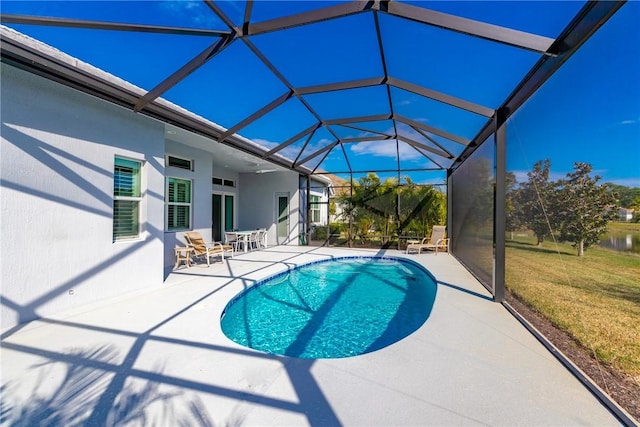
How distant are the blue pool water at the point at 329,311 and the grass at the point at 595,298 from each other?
1.94m

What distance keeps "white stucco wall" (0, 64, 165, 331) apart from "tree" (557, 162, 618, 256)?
23.3ft

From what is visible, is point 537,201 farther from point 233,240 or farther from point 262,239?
point 262,239

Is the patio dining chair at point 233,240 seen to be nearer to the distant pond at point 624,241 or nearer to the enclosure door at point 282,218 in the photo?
the enclosure door at point 282,218

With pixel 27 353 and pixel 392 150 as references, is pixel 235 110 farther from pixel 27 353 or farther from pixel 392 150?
pixel 392 150

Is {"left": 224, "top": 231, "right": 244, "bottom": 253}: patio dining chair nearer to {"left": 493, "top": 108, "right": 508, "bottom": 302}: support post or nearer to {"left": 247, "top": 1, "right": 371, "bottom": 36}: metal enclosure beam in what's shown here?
{"left": 247, "top": 1, "right": 371, "bottom": 36}: metal enclosure beam

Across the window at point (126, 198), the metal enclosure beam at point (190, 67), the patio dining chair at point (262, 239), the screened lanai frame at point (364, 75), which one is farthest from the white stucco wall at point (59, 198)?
the patio dining chair at point (262, 239)

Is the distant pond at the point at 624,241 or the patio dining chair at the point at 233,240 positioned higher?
the distant pond at the point at 624,241

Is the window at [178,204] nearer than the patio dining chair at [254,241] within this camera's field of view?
Yes

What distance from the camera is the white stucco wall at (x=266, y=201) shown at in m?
13.3

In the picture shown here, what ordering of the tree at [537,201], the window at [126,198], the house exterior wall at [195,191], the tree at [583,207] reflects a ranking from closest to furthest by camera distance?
the tree at [583,207] → the tree at [537,201] → the window at [126,198] → the house exterior wall at [195,191]

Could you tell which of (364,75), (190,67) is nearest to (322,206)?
(364,75)

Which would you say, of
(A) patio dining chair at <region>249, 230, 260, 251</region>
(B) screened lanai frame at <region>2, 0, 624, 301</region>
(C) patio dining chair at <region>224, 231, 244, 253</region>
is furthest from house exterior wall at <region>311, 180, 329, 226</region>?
(B) screened lanai frame at <region>2, 0, 624, 301</region>

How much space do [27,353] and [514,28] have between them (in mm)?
6439

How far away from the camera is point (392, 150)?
11.0 metres
